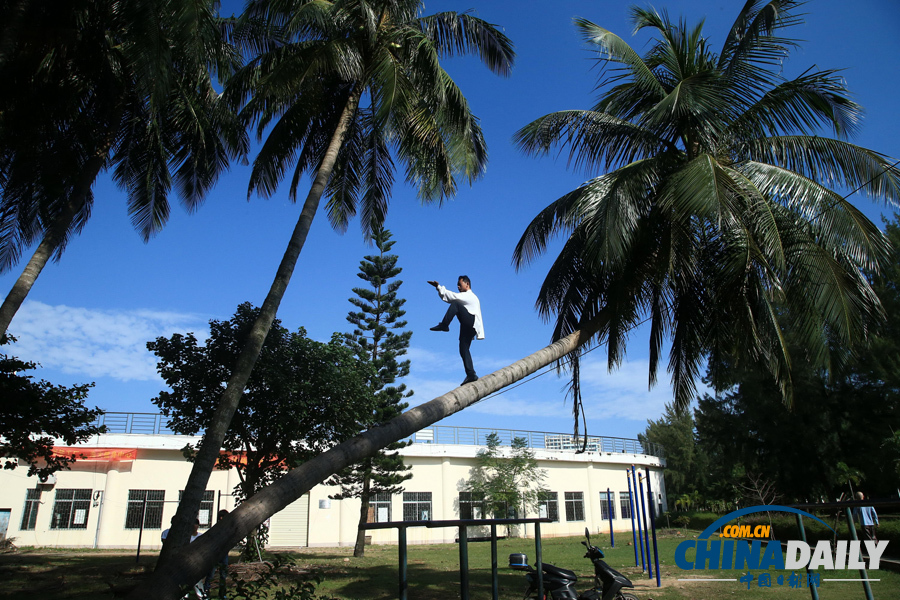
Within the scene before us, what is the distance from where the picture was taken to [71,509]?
20.2 meters

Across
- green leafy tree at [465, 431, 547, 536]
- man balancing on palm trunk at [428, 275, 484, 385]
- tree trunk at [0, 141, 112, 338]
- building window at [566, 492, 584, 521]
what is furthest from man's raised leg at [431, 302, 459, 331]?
building window at [566, 492, 584, 521]

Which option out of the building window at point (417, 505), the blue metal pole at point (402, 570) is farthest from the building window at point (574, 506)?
the blue metal pole at point (402, 570)

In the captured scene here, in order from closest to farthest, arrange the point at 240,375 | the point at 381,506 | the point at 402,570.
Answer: the point at 402,570, the point at 240,375, the point at 381,506

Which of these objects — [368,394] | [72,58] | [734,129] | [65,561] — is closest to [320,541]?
[65,561]

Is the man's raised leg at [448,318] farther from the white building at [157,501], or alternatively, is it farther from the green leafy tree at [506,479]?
the green leafy tree at [506,479]

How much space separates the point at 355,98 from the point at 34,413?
6.47 metres

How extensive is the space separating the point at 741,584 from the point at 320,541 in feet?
54.9

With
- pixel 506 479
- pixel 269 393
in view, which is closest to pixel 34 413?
pixel 269 393

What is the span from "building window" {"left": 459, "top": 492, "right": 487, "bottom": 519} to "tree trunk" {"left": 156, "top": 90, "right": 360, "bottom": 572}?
21.3 metres

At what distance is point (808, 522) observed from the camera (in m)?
14.4

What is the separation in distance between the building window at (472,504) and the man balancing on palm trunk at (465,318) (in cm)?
2175

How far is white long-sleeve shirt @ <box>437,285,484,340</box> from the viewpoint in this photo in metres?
6.02

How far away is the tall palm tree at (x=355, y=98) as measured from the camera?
25.9 feet

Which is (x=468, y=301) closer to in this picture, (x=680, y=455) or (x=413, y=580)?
(x=413, y=580)
